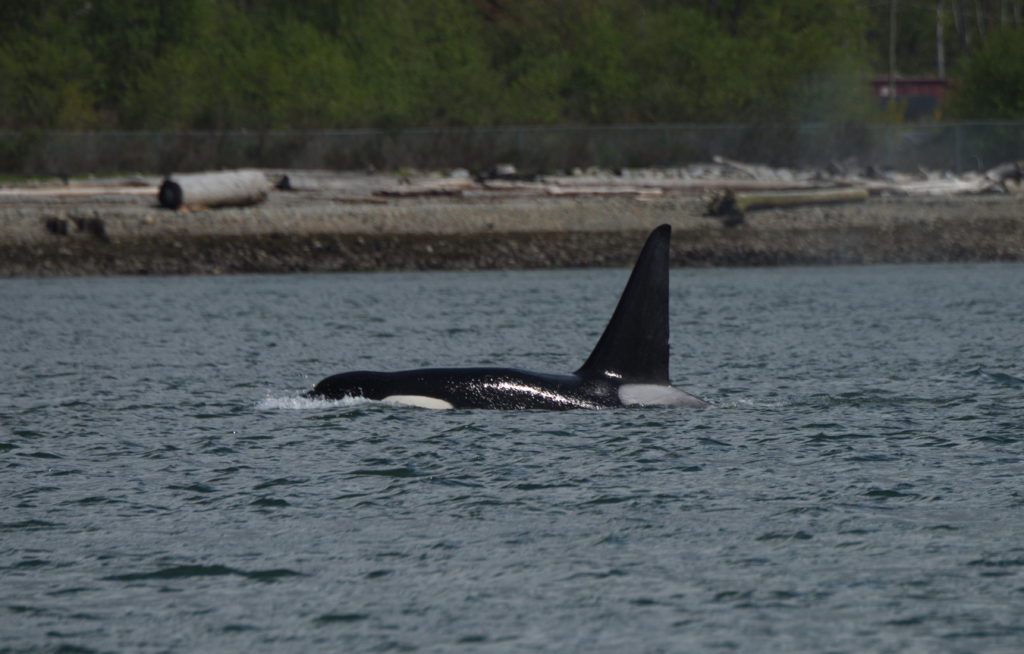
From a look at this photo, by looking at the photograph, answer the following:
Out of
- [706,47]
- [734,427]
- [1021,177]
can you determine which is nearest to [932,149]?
[1021,177]

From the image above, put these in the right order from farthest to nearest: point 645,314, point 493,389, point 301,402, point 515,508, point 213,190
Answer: point 213,190 → point 301,402 → point 493,389 → point 645,314 → point 515,508

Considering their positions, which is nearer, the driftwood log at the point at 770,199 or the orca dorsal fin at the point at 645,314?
the orca dorsal fin at the point at 645,314

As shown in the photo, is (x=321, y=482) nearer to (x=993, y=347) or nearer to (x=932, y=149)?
(x=993, y=347)

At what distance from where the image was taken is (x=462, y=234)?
42500mm

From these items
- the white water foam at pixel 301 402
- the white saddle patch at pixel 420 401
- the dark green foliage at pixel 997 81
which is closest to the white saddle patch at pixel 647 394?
the white saddle patch at pixel 420 401

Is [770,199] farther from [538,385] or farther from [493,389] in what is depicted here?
[493,389]

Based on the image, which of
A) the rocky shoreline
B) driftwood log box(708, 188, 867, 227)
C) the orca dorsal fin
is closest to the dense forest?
the rocky shoreline

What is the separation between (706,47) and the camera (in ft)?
215

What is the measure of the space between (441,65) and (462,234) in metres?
28.5

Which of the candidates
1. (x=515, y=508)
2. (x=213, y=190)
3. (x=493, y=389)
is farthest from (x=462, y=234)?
(x=515, y=508)

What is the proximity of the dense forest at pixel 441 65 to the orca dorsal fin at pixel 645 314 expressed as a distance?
43511mm

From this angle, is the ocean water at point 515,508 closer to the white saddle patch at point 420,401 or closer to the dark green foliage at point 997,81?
the white saddle patch at point 420,401

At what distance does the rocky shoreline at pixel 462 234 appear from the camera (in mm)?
40406

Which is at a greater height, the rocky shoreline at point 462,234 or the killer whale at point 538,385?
the rocky shoreline at point 462,234
